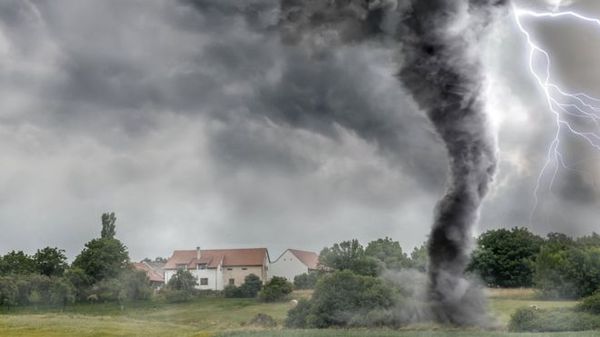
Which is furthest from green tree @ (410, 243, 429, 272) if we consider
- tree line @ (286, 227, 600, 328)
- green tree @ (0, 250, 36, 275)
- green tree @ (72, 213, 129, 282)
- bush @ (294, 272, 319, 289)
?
green tree @ (0, 250, 36, 275)

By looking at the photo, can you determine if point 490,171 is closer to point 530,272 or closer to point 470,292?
point 470,292

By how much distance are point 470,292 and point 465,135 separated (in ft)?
40.7

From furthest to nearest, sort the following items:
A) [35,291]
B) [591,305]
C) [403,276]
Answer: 1. [35,291]
2. [403,276]
3. [591,305]

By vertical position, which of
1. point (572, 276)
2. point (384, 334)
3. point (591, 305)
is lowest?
point (384, 334)

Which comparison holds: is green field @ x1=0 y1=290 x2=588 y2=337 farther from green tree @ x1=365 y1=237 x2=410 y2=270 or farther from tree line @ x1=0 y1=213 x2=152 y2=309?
green tree @ x1=365 y1=237 x2=410 y2=270

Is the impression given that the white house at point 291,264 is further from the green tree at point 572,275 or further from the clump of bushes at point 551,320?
the clump of bushes at point 551,320

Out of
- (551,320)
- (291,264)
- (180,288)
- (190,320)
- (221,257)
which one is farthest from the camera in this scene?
(291,264)

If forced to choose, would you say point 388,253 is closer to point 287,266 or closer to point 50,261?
point 287,266

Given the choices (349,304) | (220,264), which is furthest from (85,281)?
(349,304)

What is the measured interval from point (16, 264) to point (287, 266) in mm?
40037

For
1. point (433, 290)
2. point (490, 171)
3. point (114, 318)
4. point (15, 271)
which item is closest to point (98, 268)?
point (15, 271)

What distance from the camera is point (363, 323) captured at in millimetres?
51156

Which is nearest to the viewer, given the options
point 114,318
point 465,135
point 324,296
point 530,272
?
point 465,135

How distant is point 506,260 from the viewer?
7875cm
